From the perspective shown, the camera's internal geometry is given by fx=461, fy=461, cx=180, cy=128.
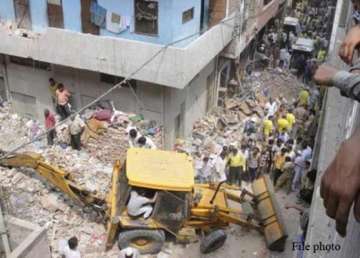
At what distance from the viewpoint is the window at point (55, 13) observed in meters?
14.5

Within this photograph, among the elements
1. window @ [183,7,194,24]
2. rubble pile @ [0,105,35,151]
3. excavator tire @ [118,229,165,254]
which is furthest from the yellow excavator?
window @ [183,7,194,24]

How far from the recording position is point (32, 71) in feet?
51.9

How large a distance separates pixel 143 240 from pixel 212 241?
5.01 ft

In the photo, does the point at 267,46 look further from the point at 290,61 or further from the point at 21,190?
the point at 21,190

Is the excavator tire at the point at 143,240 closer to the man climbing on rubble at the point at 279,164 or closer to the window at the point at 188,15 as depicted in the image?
the man climbing on rubble at the point at 279,164

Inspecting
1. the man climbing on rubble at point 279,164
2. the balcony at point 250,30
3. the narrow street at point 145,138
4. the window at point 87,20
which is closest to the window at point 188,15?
the narrow street at point 145,138

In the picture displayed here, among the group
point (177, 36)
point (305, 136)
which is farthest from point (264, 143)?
point (177, 36)

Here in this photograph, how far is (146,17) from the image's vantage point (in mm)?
13242

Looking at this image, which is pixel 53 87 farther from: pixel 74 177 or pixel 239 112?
pixel 239 112

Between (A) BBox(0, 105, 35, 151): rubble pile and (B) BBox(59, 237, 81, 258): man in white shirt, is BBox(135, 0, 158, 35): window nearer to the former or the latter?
(A) BBox(0, 105, 35, 151): rubble pile

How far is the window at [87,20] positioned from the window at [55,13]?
82 centimetres

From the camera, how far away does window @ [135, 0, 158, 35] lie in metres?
13.1

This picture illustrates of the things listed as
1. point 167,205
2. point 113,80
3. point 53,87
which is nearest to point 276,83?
point 113,80

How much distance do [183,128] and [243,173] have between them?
9.96ft
